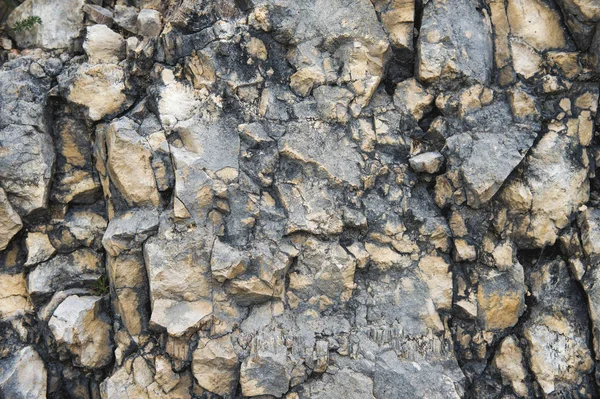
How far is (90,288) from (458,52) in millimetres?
4453

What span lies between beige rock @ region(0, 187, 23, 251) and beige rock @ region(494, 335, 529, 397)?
4.93m

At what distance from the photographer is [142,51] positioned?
205 inches

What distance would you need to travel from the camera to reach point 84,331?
5047mm

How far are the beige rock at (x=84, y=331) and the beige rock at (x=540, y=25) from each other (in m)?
5.03

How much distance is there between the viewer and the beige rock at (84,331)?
198 inches

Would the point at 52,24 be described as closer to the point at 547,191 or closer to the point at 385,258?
the point at 385,258

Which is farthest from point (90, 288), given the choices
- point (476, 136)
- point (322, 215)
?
point (476, 136)

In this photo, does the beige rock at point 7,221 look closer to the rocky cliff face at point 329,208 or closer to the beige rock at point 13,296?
the rocky cliff face at point 329,208

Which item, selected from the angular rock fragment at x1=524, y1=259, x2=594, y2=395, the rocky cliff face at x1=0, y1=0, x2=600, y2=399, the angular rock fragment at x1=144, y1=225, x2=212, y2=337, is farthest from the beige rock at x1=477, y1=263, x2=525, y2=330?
the angular rock fragment at x1=144, y1=225, x2=212, y2=337

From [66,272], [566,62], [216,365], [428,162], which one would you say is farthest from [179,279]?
[566,62]

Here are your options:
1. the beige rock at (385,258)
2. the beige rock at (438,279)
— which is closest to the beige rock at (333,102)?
the beige rock at (385,258)

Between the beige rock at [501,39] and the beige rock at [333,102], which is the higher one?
the beige rock at [501,39]

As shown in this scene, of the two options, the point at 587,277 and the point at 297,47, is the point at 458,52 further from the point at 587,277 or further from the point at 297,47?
the point at 587,277

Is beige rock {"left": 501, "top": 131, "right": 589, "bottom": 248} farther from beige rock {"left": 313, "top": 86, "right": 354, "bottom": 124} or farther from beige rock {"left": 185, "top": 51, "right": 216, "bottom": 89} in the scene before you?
beige rock {"left": 185, "top": 51, "right": 216, "bottom": 89}
